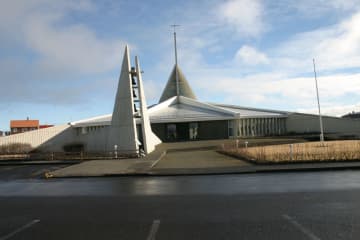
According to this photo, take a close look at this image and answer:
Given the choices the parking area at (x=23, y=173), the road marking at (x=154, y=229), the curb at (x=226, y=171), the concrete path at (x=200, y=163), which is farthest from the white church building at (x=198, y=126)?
the road marking at (x=154, y=229)

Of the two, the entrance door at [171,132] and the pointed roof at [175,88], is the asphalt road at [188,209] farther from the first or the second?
the pointed roof at [175,88]

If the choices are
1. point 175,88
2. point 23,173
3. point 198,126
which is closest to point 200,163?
point 23,173

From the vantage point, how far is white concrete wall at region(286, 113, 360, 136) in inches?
1875

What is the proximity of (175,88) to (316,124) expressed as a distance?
29.6 meters

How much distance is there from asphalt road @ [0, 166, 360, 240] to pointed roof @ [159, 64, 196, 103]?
58311 millimetres

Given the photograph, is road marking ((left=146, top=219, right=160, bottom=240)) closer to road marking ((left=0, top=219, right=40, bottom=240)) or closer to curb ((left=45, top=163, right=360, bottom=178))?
road marking ((left=0, top=219, right=40, bottom=240))

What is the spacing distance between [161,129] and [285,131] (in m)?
17.5

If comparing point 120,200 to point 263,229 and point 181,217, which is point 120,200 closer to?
point 181,217

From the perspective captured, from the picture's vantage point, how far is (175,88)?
71250 mm

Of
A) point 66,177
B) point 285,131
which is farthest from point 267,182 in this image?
point 285,131

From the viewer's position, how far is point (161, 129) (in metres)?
50.0

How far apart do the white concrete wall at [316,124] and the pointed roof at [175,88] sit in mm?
24757

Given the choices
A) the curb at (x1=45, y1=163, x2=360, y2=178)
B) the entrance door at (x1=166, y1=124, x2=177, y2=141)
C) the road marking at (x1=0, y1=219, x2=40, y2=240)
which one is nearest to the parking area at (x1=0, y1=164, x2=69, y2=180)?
the curb at (x1=45, y1=163, x2=360, y2=178)

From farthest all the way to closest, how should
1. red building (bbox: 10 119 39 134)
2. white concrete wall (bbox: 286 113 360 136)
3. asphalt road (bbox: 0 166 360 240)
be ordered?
red building (bbox: 10 119 39 134) < white concrete wall (bbox: 286 113 360 136) < asphalt road (bbox: 0 166 360 240)
